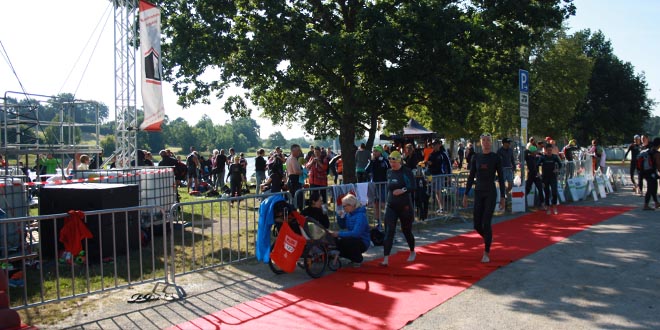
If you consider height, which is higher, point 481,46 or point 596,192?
point 481,46

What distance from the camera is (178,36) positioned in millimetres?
14312

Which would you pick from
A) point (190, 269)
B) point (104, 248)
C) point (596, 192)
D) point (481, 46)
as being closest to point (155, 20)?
point (104, 248)

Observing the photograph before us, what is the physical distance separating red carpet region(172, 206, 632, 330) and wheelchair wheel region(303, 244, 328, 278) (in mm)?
151

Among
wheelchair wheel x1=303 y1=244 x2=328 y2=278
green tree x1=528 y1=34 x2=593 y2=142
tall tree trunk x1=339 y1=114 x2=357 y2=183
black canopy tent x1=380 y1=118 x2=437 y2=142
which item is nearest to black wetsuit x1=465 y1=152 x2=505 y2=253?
wheelchair wheel x1=303 y1=244 x2=328 y2=278

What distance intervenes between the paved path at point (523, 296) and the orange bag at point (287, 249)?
240 mm

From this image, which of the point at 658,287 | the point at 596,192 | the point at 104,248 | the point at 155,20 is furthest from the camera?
the point at 596,192

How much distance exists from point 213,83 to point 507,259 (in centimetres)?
1066

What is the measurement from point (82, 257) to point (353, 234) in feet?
13.7

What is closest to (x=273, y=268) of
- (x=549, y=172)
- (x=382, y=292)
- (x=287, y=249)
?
(x=287, y=249)


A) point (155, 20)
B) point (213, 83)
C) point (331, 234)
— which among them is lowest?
point (331, 234)

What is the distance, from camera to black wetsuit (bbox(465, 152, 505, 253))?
798 cm

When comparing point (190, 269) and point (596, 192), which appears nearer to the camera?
point (190, 269)

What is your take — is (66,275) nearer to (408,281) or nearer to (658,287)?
(408,281)

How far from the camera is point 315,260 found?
24.1ft
